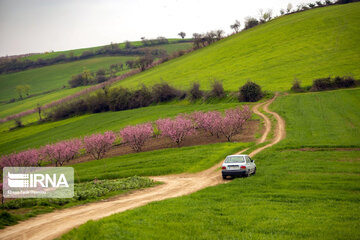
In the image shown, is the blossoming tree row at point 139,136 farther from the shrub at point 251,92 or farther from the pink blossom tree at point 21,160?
the shrub at point 251,92

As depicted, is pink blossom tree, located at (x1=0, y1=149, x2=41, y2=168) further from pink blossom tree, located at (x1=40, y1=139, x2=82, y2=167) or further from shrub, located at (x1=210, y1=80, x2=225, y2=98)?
shrub, located at (x1=210, y1=80, x2=225, y2=98)

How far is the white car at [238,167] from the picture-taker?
24.1 metres

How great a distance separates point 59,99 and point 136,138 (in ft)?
319

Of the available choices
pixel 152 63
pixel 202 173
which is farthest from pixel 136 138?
pixel 152 63

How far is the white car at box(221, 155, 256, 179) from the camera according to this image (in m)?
24.1

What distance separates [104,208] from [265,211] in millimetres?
9704

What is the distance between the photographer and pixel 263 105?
65.8 metres

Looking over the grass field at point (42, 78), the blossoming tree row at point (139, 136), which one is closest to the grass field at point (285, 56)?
the blossoming tree row at point (139, 136)

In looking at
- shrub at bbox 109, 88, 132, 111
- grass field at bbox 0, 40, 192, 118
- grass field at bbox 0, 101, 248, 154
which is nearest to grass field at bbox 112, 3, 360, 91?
grass field at bbox 0, 101, 248, 154

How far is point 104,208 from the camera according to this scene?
17969 millimetres

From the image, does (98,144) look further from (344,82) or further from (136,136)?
(344,82)

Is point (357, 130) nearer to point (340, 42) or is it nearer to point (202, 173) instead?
point (202, 173)

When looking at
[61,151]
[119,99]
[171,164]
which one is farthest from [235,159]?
[119,99]

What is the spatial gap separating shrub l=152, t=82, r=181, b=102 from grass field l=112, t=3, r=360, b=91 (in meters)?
5.83
